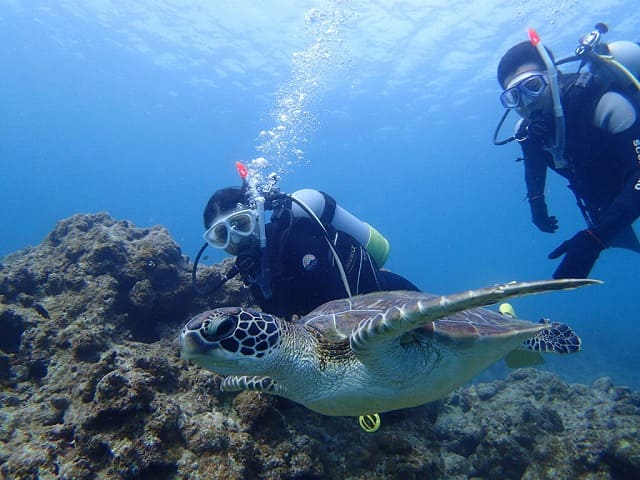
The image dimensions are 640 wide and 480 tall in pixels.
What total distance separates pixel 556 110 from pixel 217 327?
13.4 ft

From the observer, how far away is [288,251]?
3.62 metres

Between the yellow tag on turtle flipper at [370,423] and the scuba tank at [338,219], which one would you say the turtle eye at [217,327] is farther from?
the scuba tank at [338,219]

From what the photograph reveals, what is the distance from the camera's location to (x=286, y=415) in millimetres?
2770

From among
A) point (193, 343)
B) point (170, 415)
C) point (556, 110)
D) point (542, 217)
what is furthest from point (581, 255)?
point (170, 415)

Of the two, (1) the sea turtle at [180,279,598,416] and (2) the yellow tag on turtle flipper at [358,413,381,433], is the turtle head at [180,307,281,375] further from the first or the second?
(2) the yellow tag on turtle flipper at [358,413,381,433]

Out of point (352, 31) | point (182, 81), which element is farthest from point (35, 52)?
point (352, 31)

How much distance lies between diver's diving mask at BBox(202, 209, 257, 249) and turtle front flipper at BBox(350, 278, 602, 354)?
208 cm

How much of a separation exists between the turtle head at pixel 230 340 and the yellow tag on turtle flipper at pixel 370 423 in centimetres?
124

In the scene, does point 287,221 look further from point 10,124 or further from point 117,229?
point 10,124

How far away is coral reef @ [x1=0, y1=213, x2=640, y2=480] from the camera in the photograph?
2.19 m

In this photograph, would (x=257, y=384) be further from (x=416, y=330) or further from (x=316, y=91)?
(x=316, y=91)

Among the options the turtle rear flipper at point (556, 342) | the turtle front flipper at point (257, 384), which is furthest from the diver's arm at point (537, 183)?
the turtle front flipper at point (257, 384)

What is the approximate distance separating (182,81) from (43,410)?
108 ft

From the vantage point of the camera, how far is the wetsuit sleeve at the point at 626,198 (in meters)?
3.01
